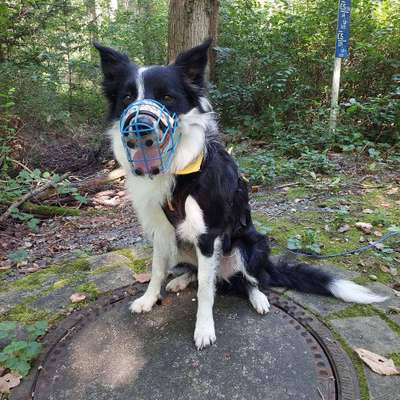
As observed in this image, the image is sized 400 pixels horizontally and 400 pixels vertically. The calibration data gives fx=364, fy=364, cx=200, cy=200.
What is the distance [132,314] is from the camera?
238 centimetres

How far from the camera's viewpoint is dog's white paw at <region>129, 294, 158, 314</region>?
2404 millimetres

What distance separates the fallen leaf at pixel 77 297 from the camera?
2516 millimetres

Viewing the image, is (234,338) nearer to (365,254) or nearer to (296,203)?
(365,254)

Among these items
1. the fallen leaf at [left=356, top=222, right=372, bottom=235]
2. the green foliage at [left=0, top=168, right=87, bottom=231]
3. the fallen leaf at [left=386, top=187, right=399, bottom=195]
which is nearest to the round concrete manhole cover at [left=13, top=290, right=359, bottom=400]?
the fallen leaf at [left=356, top=222, right=372, bottom=235]

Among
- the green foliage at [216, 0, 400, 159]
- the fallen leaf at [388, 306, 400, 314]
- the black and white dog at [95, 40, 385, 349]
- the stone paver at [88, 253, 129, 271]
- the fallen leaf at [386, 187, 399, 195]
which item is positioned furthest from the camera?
the green foliage at [216, 0, 400, 159]

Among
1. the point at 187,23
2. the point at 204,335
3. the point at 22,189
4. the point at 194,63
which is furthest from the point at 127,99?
the point at 187,23

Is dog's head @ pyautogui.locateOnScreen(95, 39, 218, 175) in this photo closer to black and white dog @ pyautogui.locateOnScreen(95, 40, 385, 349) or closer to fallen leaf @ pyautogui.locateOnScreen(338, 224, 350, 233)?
black and white dog @ pyautogui.locateOnScreen(95, 40, 385, 349)

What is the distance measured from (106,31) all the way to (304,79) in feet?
17.5

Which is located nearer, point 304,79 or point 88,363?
point 88,363

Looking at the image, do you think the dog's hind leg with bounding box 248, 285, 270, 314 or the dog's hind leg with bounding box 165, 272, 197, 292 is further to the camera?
the dog's hind leg with bounding box 165, 272, 197, 292

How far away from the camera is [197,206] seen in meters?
2.18

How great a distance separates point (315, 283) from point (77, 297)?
1.65 m

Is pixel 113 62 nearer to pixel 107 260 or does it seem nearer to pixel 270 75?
pixel 107 260

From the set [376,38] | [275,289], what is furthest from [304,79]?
[275,289]
